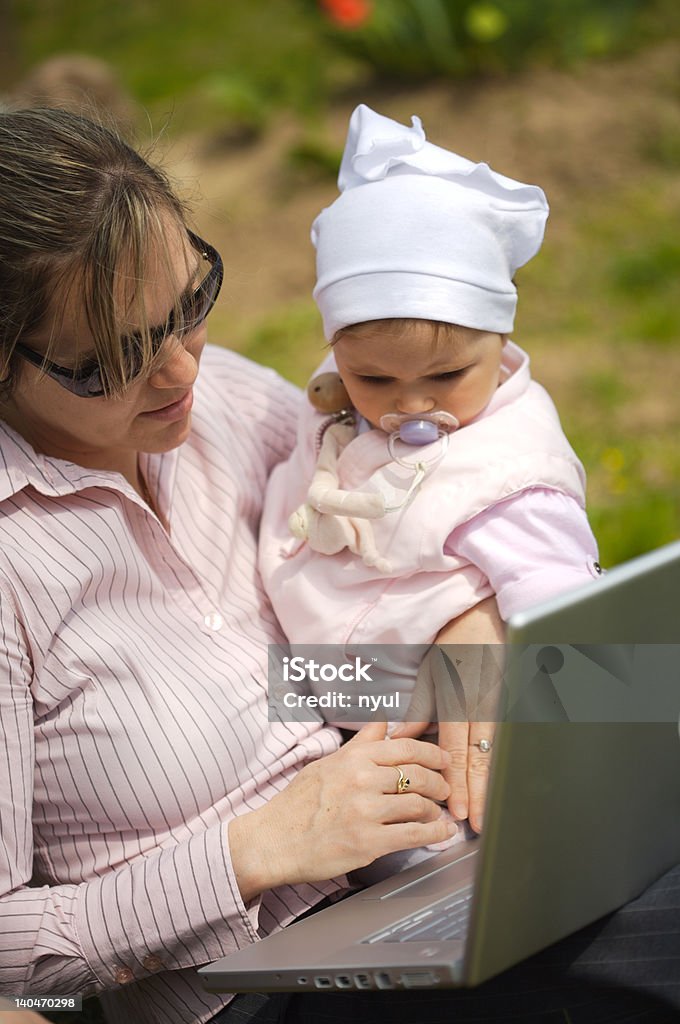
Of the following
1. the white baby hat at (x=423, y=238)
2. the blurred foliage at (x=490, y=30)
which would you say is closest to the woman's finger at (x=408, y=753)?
the white baby hat at (x=423, y=238)

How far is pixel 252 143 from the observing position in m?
7.04

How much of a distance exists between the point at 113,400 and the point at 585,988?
1107 millimetres

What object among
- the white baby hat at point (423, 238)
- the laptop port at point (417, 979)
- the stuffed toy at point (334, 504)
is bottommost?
the laptop port at point (417, 979)

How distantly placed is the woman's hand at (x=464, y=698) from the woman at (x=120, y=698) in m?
0.07

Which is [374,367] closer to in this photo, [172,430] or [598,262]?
[172,430]

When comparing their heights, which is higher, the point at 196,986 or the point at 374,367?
the point at 374,367

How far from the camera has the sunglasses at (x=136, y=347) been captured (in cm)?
173

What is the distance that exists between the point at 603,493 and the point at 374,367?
2.05 metres

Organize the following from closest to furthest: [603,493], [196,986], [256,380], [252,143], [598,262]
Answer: [196,986]
[256,380]
[603,493]
[598,262]
[252,143]

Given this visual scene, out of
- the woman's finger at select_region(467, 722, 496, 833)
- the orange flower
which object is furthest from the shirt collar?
the orange flower

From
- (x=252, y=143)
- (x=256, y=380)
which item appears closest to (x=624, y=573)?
(x=256, y=380)

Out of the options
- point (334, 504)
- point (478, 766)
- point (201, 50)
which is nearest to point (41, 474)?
point (334, 504)

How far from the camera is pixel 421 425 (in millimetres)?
1968

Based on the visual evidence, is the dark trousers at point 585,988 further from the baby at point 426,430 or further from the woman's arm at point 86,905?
the baby at point 426,430
